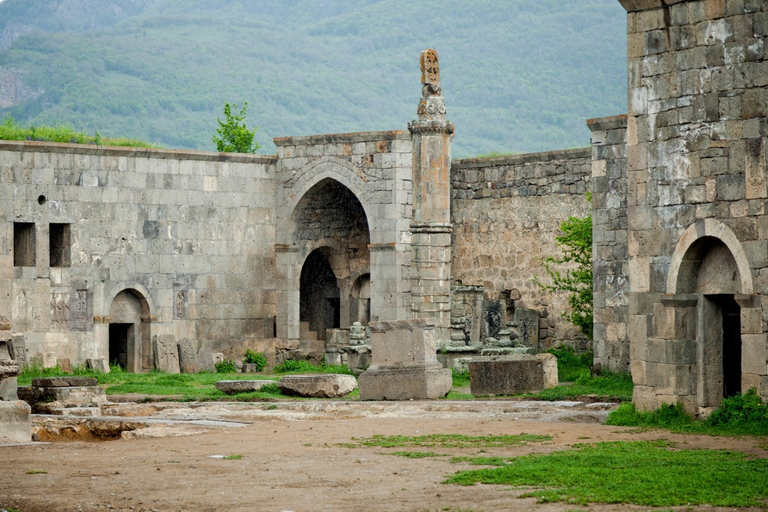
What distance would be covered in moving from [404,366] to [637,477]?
9.25 m

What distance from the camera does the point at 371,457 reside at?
1321cm

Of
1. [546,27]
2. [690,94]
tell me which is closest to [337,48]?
[546,27]

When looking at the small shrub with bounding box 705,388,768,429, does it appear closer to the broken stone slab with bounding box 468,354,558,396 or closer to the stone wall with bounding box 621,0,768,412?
the stone wall with bounding box 621,0,768,412

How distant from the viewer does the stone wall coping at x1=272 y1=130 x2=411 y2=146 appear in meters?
29.2

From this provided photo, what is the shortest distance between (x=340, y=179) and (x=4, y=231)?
714 cm

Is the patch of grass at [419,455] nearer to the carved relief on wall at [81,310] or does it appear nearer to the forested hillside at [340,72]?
the carved relief on wall at [81,310]

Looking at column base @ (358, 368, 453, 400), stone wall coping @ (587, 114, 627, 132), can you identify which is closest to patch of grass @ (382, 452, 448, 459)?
A: column base @ (358, 368, 453, 400)

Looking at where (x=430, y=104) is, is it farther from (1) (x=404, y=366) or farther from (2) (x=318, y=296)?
(2) (x=318, y=296)

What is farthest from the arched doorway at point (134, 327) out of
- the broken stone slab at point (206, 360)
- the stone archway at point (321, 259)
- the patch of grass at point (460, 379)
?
the patch of grass at point (460, 379)

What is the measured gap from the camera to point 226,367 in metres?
29.0

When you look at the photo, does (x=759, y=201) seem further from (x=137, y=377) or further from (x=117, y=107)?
(x=117, y=107)

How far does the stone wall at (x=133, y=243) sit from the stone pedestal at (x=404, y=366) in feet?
29.3

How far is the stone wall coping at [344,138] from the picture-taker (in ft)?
95.8

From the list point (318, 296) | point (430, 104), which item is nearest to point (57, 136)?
point (318, 296)
